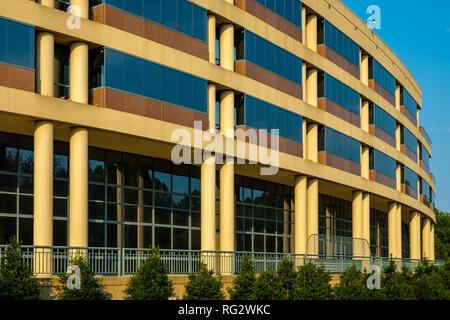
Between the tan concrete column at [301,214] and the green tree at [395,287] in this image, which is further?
the tan concrete column at [301,214]

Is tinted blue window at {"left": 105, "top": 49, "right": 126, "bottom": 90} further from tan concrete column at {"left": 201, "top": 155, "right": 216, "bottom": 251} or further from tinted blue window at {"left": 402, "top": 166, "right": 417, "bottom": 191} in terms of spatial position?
tinted blue window at {"left": 402, "top": 166, "right": 417, "bottom": 191}

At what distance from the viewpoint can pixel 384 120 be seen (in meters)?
52.1

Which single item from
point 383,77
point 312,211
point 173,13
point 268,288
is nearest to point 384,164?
point 383,77

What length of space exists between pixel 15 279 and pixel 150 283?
464 cm

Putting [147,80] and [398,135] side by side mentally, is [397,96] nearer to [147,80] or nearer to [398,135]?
[398,135]

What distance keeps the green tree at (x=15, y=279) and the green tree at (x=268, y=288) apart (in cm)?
824

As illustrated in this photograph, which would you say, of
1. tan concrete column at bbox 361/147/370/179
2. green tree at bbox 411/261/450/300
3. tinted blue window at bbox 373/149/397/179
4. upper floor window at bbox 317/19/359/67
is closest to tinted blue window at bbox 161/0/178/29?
upper floor window at bbox 317/19/359/67

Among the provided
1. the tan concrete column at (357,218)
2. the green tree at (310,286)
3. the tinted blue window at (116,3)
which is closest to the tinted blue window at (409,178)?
the tan concrete column at (357,218)

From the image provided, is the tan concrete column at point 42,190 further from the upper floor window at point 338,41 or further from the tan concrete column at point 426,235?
the tan concrete column at point 426,235

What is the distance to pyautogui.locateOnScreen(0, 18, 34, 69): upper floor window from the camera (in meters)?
23.8

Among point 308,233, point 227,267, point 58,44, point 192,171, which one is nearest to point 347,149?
point 308,233

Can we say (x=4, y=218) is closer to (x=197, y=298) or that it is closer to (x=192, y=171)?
(x=197, y=298)

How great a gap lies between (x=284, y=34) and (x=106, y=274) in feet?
61.4

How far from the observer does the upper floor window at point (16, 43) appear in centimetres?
2377
